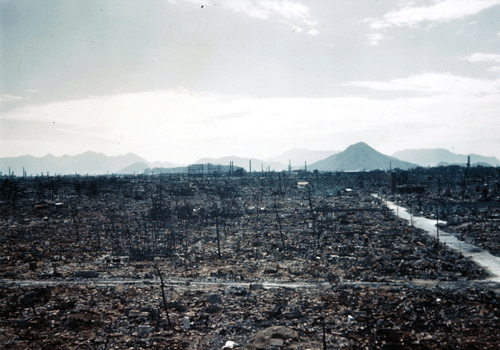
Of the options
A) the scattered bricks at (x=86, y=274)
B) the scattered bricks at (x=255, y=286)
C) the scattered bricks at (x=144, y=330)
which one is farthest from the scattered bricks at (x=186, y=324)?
the scattered bricks at (x=86, y=274)

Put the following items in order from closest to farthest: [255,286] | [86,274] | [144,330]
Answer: [144,330]
[255,286]
[86,274]

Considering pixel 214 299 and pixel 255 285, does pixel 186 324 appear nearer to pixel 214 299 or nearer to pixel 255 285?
pixel 214 299

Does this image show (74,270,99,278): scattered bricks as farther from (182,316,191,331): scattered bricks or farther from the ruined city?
(182,316,191,331): scattered bricks

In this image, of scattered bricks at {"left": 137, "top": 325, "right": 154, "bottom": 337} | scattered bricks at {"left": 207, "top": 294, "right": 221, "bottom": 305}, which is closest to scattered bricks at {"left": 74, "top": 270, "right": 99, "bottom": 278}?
Result: scattered bricks at {"left": 137, "top": 325, "right": 154, "bottom": 337}

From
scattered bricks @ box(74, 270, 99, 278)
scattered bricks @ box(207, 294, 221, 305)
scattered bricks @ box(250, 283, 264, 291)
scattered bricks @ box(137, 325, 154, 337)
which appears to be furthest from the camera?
scattered bricks @ box(74, 270, 99, 278)

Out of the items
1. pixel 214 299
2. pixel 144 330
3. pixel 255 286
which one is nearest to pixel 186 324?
pixel 144 330

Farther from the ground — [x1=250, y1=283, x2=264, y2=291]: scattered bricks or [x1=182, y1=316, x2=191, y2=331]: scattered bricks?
[x1=250, y1=283, x2=264, y2=291]: scattered bricks

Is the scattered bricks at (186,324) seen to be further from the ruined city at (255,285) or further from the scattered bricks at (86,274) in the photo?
the scattered bricks at (86,274)

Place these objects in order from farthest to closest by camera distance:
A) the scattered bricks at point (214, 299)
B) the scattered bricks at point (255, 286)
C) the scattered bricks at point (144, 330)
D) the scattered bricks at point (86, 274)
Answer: the scattered bricks at point (86, 274) < the scattered bricks at point (255, 286) < the scattered bricks at point (214, 299) < the scattered bricks at point (144, 330)
